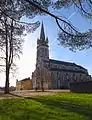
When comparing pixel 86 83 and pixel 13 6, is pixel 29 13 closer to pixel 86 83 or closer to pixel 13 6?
pixel 13 6

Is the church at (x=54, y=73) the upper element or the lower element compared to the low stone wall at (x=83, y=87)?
upper

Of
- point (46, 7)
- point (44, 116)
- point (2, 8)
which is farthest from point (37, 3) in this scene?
point (44, 116)

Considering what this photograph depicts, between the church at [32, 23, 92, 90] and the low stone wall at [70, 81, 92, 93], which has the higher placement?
the church at [32, 23, 92, 90]

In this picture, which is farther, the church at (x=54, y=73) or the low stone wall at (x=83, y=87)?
the church at (x=54, y=73)

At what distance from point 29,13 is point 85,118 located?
17.8 ft

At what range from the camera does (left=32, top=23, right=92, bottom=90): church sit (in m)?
101

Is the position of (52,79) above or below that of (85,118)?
above

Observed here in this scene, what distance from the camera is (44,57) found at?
11288cm

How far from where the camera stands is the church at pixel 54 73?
331ft

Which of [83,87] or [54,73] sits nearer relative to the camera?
[83,87]

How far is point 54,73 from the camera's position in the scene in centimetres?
10425

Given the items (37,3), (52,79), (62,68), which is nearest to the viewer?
(37,3)

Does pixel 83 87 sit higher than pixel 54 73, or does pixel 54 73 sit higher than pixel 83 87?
pixel 54 73

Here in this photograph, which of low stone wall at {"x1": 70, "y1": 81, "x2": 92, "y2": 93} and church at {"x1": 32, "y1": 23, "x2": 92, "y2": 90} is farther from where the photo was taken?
church at {"x1": 32, "y1": 23, "x2": 92, "y2": 90}
